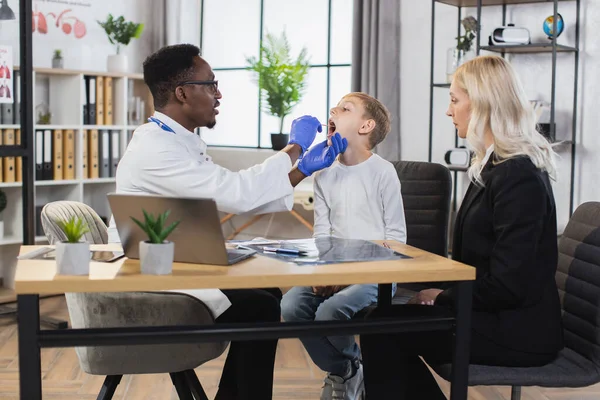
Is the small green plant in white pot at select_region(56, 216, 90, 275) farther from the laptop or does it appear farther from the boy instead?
the boy

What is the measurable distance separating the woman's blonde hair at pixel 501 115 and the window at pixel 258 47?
313 cm

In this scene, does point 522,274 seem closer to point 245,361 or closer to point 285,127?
point 245,361

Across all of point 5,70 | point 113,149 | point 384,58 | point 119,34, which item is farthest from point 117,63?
point 384,58

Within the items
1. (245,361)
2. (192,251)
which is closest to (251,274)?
(192,251)

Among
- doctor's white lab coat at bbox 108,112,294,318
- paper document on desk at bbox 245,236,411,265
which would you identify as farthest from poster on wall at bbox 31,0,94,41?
paper document on desk at bbox 245,236,411,265

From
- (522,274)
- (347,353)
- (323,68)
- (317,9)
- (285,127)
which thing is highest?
(317,9)

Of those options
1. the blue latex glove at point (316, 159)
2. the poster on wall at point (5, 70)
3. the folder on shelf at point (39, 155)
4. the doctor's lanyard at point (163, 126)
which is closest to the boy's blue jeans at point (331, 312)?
the blue latex glove at point (316, 159)

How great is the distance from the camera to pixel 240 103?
6.01 meters

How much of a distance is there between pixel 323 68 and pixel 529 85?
1653 mm

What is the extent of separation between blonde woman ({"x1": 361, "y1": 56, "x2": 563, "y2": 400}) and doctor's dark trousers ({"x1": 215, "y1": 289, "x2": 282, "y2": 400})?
0.32 meters

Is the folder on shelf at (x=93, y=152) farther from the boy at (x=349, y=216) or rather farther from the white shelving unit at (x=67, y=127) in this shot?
the boy at (x=349, y=216)

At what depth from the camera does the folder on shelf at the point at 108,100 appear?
200 inches

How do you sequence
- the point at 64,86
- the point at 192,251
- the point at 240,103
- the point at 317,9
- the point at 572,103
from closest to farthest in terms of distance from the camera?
the point at 192,251, the point at 572,103, the point at 64,86, the point at 317,9, the point at 240,103

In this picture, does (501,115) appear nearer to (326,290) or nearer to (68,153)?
(326,290)
